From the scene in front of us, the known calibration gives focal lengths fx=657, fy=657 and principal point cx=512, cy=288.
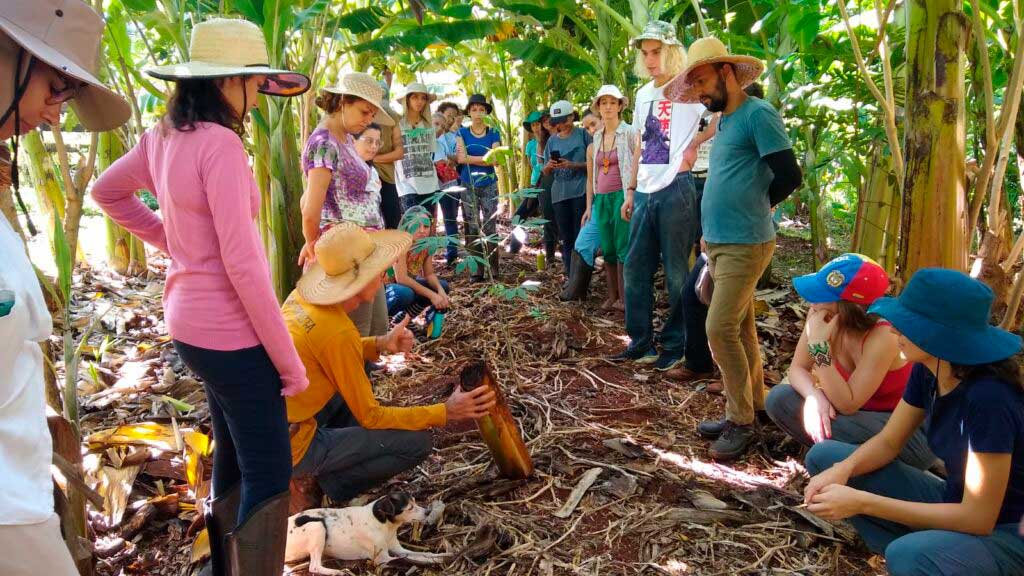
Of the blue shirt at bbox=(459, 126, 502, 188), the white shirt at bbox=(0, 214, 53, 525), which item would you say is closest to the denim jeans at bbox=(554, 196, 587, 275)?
the blue shirt at bbox=(459, 126, 502, 188)

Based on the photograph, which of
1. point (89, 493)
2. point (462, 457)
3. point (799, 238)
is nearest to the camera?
point (89, 493)

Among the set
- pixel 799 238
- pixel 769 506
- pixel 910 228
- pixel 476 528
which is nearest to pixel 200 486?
pixel 476 528

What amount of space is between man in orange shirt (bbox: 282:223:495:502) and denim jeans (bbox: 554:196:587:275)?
3547 mm

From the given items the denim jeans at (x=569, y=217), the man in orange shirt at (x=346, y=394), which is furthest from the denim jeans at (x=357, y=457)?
the denim jeans at (x=569, y=217)

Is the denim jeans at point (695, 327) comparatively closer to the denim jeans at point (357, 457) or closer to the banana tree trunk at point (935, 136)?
the banana tree trunk at point (935, 136)

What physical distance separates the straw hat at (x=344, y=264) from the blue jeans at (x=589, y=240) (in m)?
2.90

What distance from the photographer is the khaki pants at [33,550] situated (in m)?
0.99

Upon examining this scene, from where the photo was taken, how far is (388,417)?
2.49 m

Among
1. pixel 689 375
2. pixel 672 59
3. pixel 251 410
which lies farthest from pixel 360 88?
pixel 689 375

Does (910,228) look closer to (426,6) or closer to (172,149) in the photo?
(172,149)

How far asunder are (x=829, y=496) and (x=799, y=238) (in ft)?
25.8

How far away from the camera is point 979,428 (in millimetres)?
1756

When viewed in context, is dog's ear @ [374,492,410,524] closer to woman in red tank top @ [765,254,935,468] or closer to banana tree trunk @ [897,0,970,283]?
woman in red tank top @ [765,254,935,468]

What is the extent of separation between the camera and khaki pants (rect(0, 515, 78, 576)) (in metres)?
0.99
